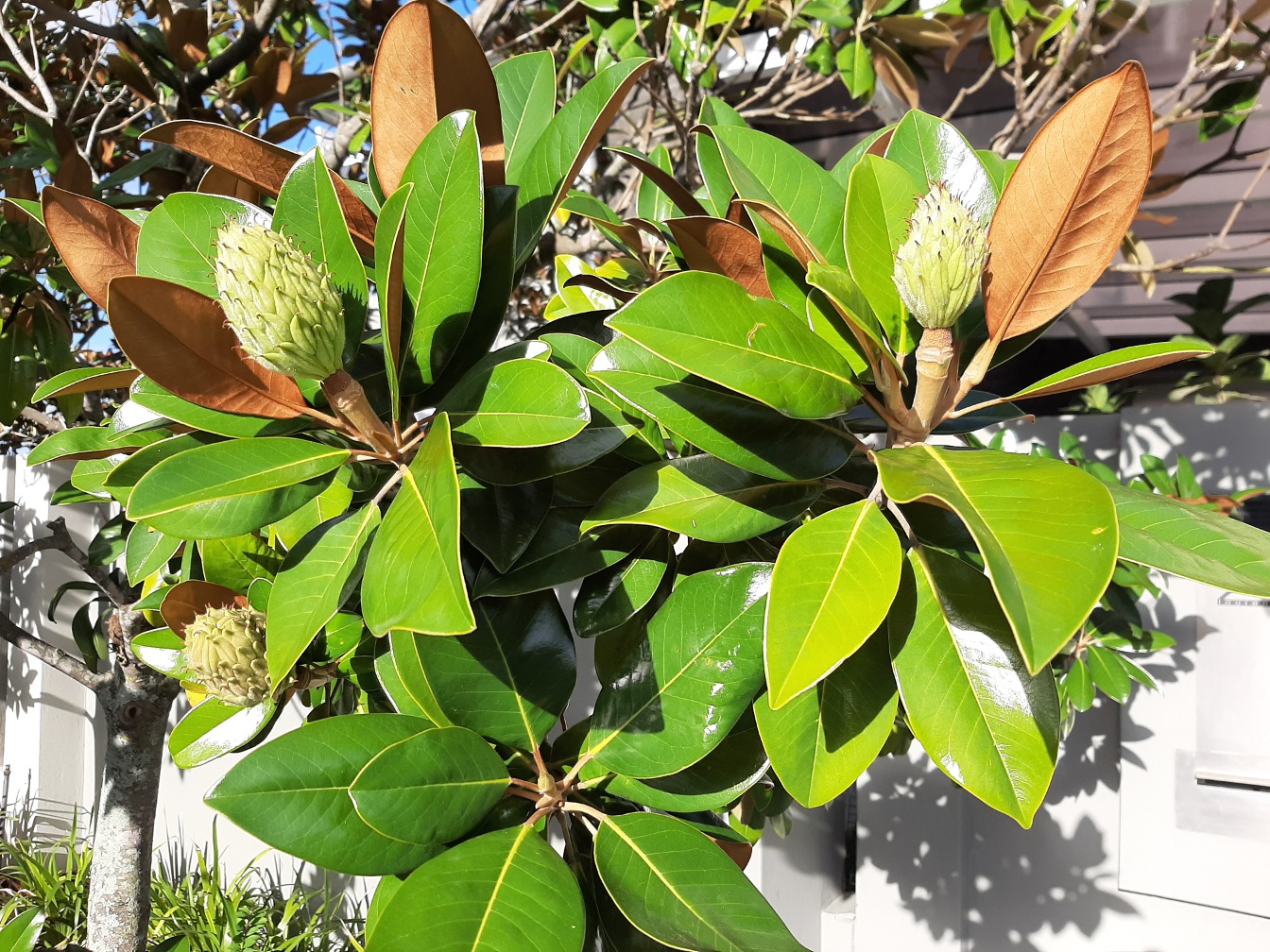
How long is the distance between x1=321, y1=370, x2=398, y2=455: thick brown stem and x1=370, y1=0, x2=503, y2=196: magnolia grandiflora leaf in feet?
0.52

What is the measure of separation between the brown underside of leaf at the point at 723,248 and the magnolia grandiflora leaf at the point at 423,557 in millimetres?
217

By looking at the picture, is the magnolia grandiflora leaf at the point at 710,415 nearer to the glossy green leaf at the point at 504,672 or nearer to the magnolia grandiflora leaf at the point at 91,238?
the glossy green leaf at the point at 504,672

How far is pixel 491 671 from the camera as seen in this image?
22.1 inches

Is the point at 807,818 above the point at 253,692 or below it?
below

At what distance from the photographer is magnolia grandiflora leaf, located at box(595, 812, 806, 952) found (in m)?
0.45

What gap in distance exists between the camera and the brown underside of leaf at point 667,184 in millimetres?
604

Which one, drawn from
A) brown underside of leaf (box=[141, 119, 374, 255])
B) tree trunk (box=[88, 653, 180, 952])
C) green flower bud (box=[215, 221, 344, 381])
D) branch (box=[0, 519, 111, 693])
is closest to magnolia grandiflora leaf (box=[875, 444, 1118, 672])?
green flower bud (box=[215, 221, 344, 381])

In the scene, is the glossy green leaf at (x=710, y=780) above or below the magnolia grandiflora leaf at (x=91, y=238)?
below

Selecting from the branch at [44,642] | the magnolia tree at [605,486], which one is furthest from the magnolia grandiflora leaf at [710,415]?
the branch at [44,642]

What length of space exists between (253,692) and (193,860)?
3.20 metres

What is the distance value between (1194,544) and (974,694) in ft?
0.49

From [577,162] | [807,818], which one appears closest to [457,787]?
[577,162]

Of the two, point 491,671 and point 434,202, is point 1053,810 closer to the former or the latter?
point 491,671

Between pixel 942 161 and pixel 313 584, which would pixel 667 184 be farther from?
pixel 313 584
